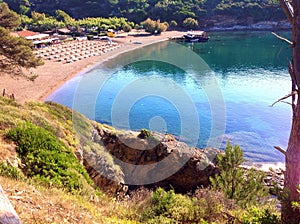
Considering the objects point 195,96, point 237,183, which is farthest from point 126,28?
point 237,183

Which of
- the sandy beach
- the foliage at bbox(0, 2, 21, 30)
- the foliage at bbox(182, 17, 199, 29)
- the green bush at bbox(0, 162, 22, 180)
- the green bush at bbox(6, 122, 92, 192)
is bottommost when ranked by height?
the sandy beach

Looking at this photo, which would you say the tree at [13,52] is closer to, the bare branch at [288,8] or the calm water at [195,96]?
the calm water at [195,96]

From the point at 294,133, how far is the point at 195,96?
32.4 meters

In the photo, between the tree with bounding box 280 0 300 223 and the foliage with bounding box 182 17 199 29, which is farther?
the foliage with bounding box 182 17 199 29

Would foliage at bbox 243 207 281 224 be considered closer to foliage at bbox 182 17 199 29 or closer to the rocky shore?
the rocky shore

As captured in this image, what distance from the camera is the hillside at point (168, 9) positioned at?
101 metres

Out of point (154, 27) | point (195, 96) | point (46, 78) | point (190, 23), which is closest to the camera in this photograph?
point (195, 96)

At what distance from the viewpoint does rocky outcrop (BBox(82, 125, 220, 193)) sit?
16.7 m

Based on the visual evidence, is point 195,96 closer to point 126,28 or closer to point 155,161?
point 155,161

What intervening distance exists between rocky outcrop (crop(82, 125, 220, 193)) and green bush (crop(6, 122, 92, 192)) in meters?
6.51

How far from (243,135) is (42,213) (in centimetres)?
2367

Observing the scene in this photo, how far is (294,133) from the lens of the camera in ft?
15.9

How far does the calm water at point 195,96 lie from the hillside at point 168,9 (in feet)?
138

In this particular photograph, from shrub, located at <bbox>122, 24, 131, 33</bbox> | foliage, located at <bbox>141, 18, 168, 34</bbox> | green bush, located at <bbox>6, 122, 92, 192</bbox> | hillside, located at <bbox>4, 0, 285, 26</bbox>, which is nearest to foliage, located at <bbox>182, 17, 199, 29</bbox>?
hillside, located at <bbox>4, 0, 285, 26</bbox>
